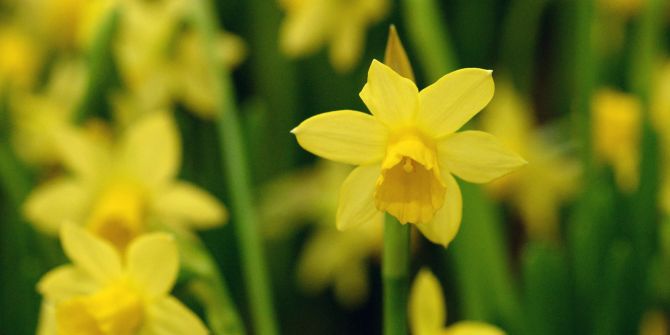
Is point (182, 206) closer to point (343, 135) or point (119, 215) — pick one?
point (119, 215)

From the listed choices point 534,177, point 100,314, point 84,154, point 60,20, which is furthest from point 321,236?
point 100,314

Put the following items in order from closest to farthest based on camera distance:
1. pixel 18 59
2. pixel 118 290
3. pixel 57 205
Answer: pixel 118 290
pixel 57 205
pixel 18 59

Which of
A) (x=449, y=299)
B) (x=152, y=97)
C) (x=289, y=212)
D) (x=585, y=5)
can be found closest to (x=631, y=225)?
(x=585, y=5)

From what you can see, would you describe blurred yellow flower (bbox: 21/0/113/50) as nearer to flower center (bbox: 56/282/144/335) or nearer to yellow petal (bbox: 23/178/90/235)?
yellow petal (bbox: 23/178/90/235)

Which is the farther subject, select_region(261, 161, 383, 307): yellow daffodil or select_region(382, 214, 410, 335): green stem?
select_region(261, 161, 383, 307): yellow daffodil

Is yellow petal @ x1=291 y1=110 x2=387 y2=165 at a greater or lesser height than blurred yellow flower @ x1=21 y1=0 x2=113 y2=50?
greater

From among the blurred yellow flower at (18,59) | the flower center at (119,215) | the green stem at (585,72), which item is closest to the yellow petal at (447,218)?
the flower center at (119,215)

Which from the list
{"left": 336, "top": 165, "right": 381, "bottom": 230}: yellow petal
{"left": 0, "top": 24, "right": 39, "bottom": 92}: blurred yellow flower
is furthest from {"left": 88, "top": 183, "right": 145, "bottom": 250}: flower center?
{"left": 0, "top": 24, "right": 39, "bottom": 92}: blurred yellow flower
